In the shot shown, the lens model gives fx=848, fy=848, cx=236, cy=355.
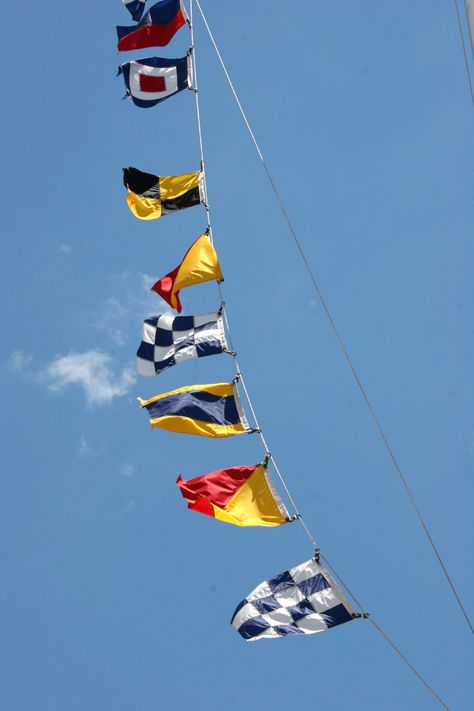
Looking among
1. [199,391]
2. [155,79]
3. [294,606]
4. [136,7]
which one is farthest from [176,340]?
[136,7]

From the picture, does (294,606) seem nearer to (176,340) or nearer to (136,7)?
(176,340)

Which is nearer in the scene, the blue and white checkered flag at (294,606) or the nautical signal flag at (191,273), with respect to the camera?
the blue and white checkered flag at (294,606)

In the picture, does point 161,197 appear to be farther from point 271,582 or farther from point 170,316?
point 271,582

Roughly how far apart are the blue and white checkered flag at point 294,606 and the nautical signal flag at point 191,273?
9432 millimetres

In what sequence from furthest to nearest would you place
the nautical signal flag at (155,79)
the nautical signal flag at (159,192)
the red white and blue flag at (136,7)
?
the red white and blue flag at (136,7) → the nautical signal flag at (155,79) → the nautical signal flag at (159,192)

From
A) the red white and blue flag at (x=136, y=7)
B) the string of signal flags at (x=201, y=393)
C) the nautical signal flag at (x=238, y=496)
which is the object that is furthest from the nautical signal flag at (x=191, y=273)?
the red white and blue flag at (x=136, y=7)

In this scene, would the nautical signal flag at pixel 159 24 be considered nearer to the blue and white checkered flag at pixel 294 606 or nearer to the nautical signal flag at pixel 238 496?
the nautical signal flag at pixel 238 496

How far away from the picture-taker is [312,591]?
1947 cm

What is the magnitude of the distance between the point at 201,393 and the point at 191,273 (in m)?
3.96

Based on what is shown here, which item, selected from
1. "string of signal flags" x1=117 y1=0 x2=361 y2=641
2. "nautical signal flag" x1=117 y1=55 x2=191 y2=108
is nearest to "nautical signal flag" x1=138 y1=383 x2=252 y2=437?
"string of signal flags" x1=117 y1=0 x2=361 y2=641

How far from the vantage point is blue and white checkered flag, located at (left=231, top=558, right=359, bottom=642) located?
19141mm

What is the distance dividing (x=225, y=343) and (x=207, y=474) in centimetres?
423

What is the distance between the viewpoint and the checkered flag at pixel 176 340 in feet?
81.6

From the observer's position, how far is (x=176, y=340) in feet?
82.7
